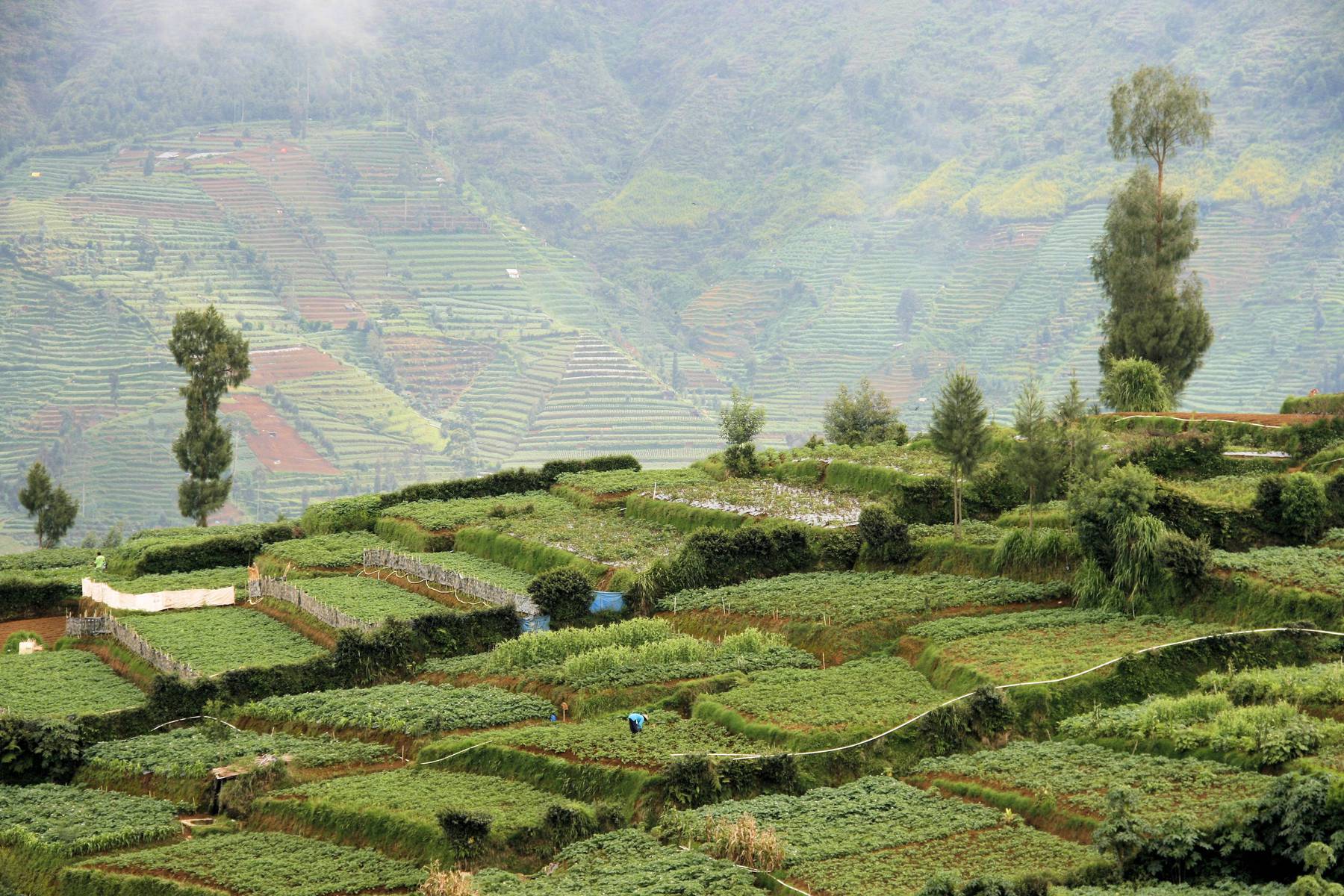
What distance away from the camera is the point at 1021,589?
38375mm

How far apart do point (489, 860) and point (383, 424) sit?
468 feet

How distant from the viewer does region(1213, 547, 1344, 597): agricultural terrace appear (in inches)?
1283

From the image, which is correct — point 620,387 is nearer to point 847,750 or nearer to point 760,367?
point 760,367

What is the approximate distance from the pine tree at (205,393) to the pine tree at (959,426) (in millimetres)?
36975

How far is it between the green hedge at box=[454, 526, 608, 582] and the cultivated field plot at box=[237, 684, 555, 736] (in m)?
8.73

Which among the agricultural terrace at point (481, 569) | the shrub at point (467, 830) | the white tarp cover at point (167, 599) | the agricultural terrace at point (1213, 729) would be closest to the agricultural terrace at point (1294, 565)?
the agricultural terrace at point (1213, 729)

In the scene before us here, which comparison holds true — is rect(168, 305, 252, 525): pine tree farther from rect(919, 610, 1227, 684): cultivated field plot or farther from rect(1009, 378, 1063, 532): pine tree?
rect(919, 610, 1227, 684): cultivated field plot

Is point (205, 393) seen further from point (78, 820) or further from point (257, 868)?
point (257, 868)

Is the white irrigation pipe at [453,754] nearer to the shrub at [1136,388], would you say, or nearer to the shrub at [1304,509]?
the shrub at [1304,509]

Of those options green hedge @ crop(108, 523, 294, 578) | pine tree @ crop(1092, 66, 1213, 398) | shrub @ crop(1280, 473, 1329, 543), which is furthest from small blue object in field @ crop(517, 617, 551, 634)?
pine tree @ crop(1092, 66, 1213, 398)

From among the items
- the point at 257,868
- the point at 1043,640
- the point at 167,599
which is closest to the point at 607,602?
the point at 1043,640

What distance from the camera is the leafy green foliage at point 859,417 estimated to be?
224ft

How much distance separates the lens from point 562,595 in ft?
147

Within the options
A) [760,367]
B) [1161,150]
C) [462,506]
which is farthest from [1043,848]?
[760,367]
